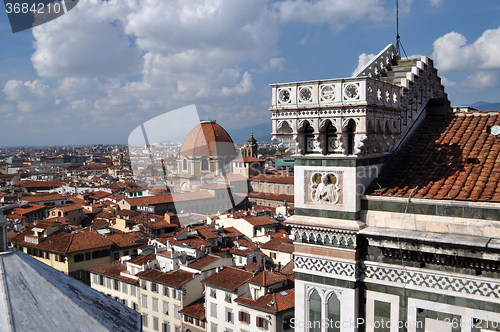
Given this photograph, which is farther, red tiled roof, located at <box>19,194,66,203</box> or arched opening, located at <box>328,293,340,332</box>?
red tiled roof, located at <box>19,194,66,203</box>

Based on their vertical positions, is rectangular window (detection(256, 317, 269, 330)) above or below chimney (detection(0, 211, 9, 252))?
below

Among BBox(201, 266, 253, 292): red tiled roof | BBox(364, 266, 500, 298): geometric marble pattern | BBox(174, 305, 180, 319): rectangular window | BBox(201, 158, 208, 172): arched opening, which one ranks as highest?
BBox(364, 266, 500, 298): geometric marble pattern

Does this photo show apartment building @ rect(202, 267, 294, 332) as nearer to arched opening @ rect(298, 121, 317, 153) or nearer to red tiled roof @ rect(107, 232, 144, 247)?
red tiled roof @ rect(107, 232, 144, 247)

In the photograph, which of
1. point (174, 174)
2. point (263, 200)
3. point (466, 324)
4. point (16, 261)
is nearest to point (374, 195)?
point (466, 324)

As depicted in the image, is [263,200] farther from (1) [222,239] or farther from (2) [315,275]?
(2) [315,275]

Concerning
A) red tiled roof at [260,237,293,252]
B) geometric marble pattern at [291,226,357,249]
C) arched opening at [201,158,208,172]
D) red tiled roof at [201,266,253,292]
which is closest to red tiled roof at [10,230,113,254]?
red tiled roof at [260,237,293,252]

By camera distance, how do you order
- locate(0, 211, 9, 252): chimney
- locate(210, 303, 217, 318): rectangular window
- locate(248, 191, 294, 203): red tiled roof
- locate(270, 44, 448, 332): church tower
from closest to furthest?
locate(270, 44, 448, 332): church tower, locate(0, 211, 9, 252): chimney, locate(210, 303, 217, 318): rectangular window, locate(248, 191, 294, 203): red tiled roof

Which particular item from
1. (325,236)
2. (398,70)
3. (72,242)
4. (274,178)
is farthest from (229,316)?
(274,178)
